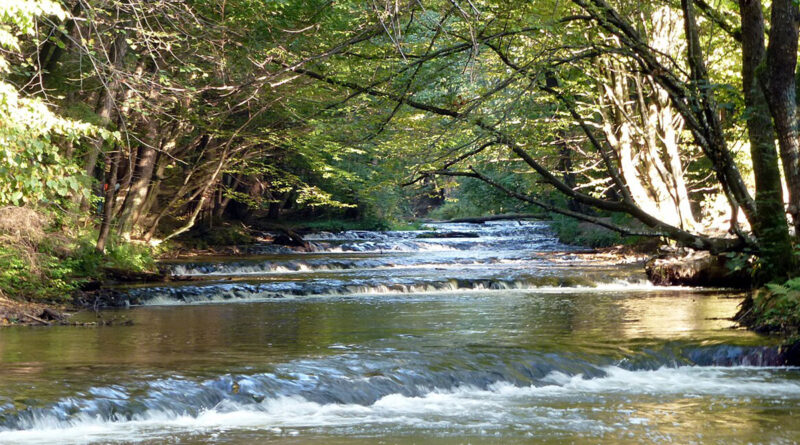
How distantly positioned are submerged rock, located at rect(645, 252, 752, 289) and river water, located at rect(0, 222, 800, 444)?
6.51 ft

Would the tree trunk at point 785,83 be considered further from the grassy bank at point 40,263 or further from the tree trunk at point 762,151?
the grassy bank at point 40,263

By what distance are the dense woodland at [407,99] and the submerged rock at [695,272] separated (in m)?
0.84

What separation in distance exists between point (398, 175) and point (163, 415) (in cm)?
476

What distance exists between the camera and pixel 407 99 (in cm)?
970

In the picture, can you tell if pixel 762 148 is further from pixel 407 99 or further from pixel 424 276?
pixel 424 276

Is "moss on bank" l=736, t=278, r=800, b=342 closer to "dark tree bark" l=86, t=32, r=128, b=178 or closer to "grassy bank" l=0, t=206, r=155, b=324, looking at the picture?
"grassy bank" l=0, t=206, r=155, b=324

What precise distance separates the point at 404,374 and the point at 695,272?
36.0 feet

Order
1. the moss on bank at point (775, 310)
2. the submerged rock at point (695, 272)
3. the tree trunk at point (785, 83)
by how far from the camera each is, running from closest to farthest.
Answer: the moss on bank at point (775, 310) → the tree trunk at point (785, 83) → the submerged rock at point (695, 272)

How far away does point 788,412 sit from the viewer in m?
6.95

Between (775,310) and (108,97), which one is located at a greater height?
(108,97)

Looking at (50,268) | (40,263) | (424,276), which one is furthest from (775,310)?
(50,268)

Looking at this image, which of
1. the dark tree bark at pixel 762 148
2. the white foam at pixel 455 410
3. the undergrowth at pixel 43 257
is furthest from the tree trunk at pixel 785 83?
the undergrowth at pixel 43 257

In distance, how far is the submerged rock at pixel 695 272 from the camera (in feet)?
55.4

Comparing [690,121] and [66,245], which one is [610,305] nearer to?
[690,121]
